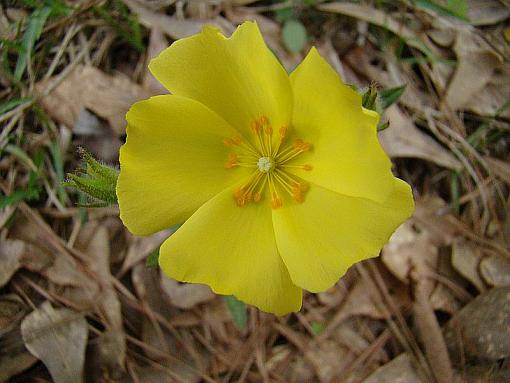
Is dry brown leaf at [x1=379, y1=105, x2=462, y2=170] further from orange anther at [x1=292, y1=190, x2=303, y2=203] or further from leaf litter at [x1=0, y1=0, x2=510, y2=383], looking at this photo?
orange anther at [x1=292, y1=190, x2=303, y2=203]

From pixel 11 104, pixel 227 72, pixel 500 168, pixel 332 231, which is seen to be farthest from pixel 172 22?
pixel 500 168

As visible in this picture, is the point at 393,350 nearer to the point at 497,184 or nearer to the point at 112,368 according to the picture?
the point at 497,184

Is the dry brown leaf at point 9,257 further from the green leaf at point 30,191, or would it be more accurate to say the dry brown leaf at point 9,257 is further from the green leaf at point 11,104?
the green leaf at point 11,104

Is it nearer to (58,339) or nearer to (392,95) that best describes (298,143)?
(392,95)

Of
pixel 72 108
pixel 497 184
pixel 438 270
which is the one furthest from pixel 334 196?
pixel 72 108

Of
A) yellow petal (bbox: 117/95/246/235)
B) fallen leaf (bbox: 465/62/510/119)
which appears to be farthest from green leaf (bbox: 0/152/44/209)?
→ fallen leaf (bbox: 465/62/510/119)

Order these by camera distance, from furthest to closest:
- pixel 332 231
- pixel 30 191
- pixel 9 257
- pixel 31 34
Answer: pixel 31 34, pixel 30 191, pixel 9 257, pixel 332 231
